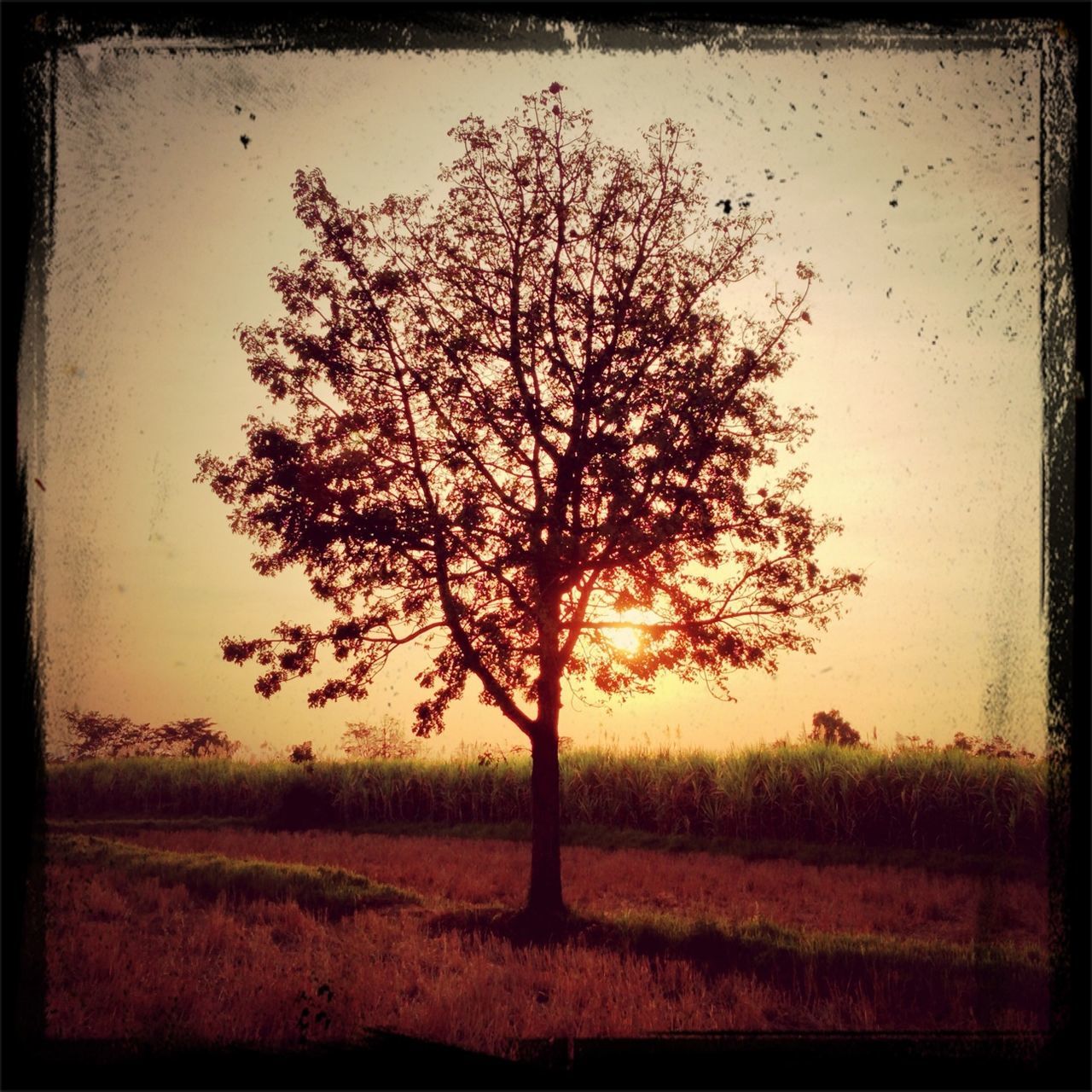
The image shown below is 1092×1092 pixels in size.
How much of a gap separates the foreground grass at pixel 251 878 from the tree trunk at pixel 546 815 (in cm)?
319

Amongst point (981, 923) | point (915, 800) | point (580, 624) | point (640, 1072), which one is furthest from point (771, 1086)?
point (915, 800)

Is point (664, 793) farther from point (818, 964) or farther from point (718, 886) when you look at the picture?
point (818, 964)

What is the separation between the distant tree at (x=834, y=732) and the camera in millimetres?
24298

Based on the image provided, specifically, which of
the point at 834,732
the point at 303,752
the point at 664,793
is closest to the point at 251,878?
the point at 303,752

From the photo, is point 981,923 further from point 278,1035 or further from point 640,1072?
point 278,1035

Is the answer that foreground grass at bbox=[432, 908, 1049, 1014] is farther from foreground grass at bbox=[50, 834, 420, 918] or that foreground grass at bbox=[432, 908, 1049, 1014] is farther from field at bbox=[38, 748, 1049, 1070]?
foreground grass at bbox=[50, 834, 420, 918]

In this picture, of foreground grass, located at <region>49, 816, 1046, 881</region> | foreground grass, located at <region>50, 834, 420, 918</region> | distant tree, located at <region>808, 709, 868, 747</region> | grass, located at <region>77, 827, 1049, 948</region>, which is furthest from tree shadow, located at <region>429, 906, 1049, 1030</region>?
distant tree, located at <region>808, 709, 868, 747</region>

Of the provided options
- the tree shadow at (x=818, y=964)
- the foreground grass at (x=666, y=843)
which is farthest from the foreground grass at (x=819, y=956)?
the foreground grass at (x=666, y=843)

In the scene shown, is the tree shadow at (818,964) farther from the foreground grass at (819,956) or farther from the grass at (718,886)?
the grass at (718,886)

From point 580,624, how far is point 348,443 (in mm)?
4300

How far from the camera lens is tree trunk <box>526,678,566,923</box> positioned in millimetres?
13562

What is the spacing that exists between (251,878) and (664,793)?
39.5ft

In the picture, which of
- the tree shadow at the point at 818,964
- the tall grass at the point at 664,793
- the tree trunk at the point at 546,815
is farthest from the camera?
the tall grass at the point at 664,793

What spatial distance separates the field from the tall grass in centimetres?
7
